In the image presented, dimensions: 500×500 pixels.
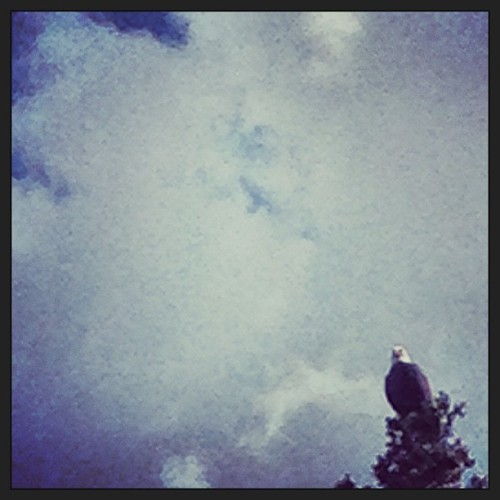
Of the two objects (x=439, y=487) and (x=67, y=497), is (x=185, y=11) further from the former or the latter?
(x=439, y=487)

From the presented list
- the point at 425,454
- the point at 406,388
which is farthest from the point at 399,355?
the point at 425,454

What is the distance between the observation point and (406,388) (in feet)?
31.2

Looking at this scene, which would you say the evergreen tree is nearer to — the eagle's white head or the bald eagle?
the bald eagle

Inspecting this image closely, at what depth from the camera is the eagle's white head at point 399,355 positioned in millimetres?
10031

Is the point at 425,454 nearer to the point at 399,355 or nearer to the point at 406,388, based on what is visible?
the point at 406,388

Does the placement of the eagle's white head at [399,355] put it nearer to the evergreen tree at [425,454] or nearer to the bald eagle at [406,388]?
the bald eagle at [406,388]

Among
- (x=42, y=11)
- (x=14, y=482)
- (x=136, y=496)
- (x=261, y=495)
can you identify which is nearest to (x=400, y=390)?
(x=261, y=495)

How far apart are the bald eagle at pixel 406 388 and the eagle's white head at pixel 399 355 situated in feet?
0.23

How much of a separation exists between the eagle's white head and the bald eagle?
0.23ft

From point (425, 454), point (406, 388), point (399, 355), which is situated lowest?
point (425, 454)

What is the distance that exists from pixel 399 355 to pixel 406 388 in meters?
0.76

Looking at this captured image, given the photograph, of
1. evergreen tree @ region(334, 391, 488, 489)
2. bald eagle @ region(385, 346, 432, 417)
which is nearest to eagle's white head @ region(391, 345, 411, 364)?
bald eagle @ region(385, 346, 432, 417)

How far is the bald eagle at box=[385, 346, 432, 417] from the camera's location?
9.45 m

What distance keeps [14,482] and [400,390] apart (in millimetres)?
7113
